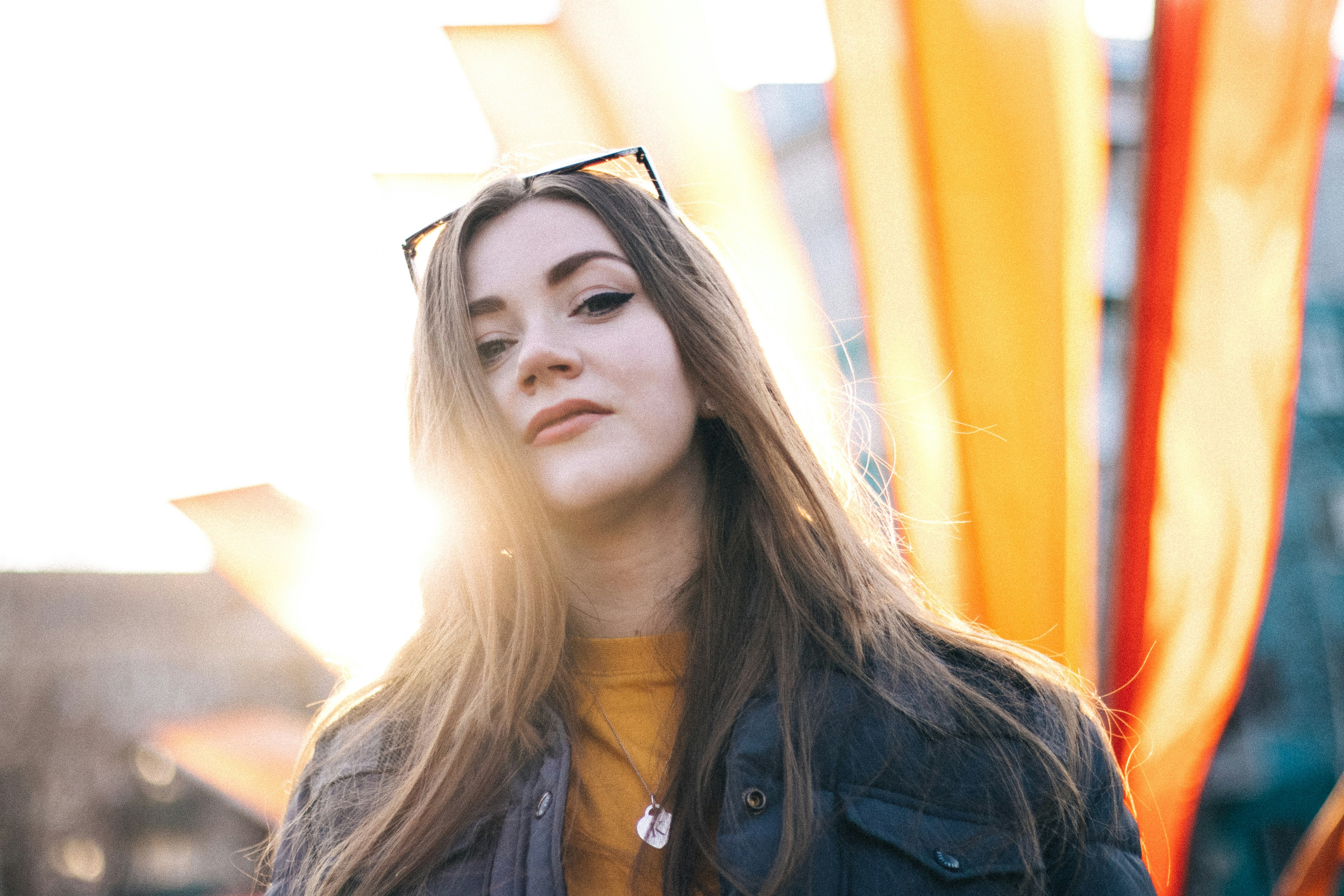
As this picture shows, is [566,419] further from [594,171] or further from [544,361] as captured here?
[594,171]

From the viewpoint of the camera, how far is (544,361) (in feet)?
4.52

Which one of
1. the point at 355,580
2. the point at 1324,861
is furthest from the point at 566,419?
the point at 1324,861

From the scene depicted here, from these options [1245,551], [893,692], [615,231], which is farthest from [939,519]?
[615,231]

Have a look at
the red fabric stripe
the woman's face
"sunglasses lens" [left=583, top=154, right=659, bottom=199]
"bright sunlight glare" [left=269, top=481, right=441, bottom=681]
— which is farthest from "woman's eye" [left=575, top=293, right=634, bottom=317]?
the red fabric stripe

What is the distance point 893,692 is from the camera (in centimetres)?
121

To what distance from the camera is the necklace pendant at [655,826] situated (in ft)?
3.67

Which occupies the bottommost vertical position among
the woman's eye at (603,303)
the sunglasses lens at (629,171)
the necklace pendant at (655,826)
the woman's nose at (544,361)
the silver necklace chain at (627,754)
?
the necklace pendant at (655,826)

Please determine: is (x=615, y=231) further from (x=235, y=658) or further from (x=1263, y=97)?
(x=235, y=658)

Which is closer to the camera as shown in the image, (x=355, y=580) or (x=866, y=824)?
(x=866, y=824)

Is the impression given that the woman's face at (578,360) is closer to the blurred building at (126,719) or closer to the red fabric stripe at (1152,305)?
the red fabric stripe at (1152,305)

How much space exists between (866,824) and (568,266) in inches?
41.1

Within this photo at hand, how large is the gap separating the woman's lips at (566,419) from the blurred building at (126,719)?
381 cm

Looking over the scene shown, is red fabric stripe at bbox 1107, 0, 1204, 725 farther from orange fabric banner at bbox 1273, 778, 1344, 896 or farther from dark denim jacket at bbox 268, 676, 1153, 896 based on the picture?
dark denim jacket at bbox 268, 676, 1153, 896

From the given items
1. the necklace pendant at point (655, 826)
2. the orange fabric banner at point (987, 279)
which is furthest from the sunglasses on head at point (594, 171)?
the necklace pendant at point (655, 826)
